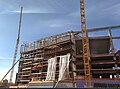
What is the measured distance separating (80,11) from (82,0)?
4.20m

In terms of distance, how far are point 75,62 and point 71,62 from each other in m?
1.91

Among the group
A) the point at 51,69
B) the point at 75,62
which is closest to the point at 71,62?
the point at 75,62

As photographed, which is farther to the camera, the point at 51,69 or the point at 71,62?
the point at 51,69

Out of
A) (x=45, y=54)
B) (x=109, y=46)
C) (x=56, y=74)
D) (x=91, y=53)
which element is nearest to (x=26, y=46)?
(x=45, y=54)

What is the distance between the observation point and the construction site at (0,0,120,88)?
64.5 meters

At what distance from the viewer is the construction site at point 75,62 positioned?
212 feet

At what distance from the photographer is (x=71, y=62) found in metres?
77.1

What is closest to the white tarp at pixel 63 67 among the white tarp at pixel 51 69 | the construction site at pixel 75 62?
the construction site at pixel 75 62

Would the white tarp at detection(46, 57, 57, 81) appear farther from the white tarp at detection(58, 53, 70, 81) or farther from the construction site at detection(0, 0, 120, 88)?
the white tarp at detection(58, 53, 70, 81)

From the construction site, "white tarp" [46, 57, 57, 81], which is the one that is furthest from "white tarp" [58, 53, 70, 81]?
"white tarp" [46, 57, 57, 81]

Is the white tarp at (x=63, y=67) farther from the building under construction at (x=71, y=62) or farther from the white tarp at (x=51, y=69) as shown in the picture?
the white tarp at (x=51, y=69)

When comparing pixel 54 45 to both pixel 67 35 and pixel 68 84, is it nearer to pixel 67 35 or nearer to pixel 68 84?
pixel 67 35

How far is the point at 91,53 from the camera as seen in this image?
78875 millimetres

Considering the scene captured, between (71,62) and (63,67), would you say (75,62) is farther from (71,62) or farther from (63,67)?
(63,67)
